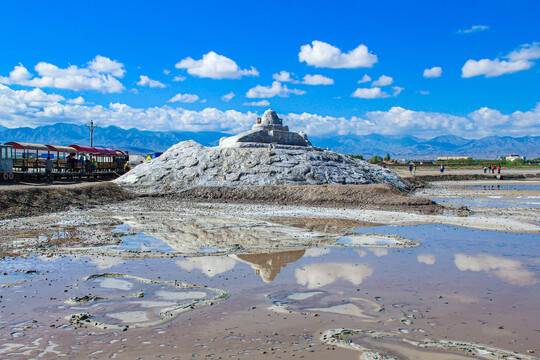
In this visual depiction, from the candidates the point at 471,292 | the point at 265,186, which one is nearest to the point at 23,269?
the point at 471,292

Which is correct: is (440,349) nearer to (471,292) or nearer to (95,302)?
(471,292)

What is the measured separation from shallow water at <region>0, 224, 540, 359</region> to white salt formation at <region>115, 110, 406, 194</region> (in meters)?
16.9

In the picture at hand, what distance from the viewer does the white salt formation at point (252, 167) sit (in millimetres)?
26562

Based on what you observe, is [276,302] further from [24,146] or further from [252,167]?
[24,146]

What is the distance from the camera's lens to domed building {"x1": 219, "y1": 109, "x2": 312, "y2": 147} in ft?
105

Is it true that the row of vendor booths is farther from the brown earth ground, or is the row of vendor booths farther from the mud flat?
the mud flat

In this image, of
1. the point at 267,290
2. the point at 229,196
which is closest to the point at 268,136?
the point at 229,196

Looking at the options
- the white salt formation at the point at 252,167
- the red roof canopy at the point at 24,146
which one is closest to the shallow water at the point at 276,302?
the white salt formation at the point at 252,167

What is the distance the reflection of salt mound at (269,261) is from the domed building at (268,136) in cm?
2196

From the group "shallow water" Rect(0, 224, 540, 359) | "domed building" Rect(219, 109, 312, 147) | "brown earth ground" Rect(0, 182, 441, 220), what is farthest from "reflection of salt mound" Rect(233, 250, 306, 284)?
"domed building" Rect(219, 109, 312, 147)

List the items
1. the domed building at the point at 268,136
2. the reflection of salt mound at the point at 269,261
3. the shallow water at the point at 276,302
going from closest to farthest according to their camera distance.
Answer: the shallow water at the point at 276,302 < the reflection of salt mound at the point at 269,261 < the domed building at the point at 268,136

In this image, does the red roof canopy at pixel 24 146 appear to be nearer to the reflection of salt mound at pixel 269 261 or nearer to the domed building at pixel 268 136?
the domed building at pixel 268 136

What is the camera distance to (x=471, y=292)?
277 inches

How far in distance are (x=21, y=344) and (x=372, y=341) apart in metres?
4.27
